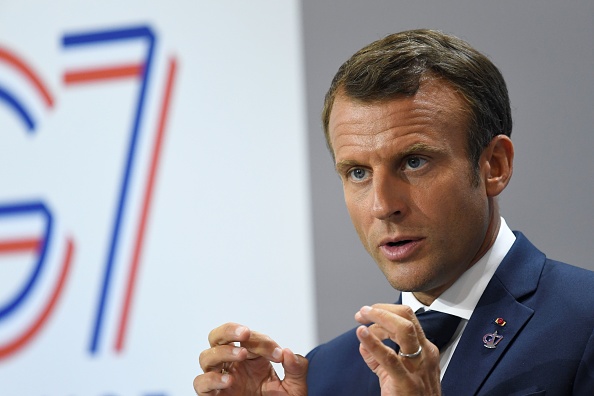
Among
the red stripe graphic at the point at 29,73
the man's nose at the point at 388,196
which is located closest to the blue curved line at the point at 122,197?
the red stripe graphic at the point at 29,73

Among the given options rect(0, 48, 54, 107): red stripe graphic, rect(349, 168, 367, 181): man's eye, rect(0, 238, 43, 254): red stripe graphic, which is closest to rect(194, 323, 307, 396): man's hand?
rect(349, 168, 367, 181): man's eye

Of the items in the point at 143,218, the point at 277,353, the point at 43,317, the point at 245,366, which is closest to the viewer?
the point at 277,353

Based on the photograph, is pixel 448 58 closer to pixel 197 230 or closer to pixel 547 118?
pixel 547 118

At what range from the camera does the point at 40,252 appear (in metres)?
3.16

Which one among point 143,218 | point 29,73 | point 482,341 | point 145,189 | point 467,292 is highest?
point 29,73

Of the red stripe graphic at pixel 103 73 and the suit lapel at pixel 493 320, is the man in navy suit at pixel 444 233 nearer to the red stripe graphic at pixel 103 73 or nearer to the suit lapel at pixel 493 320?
the suit lapel at pixel 493 320

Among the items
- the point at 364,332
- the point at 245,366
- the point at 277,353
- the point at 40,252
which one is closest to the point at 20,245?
the point at 40,252

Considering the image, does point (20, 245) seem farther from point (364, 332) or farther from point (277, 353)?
point (364, 332)

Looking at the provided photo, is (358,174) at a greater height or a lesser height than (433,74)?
lesser

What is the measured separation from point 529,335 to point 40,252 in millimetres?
2015

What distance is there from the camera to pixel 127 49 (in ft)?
10.1

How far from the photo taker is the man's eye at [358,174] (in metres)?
1.88

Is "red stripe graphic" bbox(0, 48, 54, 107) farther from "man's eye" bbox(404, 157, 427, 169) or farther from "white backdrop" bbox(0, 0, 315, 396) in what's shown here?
"man's eye" bbox(404, 157, 427, 169)

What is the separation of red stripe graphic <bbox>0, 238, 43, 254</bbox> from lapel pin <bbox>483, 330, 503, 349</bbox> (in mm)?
1931
